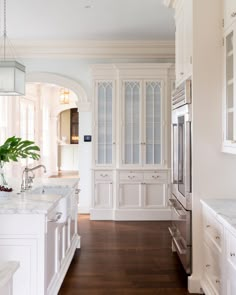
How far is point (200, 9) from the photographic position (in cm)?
302

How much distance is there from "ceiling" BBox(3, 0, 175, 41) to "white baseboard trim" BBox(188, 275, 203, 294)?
11.0 ft

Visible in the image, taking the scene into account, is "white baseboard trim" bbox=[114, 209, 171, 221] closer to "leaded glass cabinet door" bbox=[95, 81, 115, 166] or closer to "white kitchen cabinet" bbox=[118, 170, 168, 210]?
"white kitchen cabinet" bbox=[118, 170, 168, 210]

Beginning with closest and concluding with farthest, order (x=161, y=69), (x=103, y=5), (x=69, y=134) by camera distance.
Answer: (x=103, y=5) → (x=161, y=69) → (x=69, y=134)

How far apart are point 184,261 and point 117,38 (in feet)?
13.4

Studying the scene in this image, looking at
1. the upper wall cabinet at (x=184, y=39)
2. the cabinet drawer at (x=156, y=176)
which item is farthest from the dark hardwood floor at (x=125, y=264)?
the upper wall cabinet at (x=184, y=39)

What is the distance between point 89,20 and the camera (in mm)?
5023

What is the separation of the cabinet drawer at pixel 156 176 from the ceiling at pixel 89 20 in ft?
7.76

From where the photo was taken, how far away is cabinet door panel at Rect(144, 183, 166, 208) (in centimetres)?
591

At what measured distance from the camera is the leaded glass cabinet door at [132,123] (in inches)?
231

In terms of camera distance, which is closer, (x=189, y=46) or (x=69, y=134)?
(x=189, y=46)

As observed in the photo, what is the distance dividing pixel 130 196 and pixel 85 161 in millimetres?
1129

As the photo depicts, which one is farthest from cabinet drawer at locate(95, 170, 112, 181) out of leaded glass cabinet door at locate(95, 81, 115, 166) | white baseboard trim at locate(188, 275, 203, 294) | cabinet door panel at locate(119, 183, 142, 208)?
white baseboard trim at locate(188, 275, 203, 294)

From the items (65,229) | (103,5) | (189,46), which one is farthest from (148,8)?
(65,229)

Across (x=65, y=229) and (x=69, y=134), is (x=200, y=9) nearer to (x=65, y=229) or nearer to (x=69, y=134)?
(x=65, y=229)
